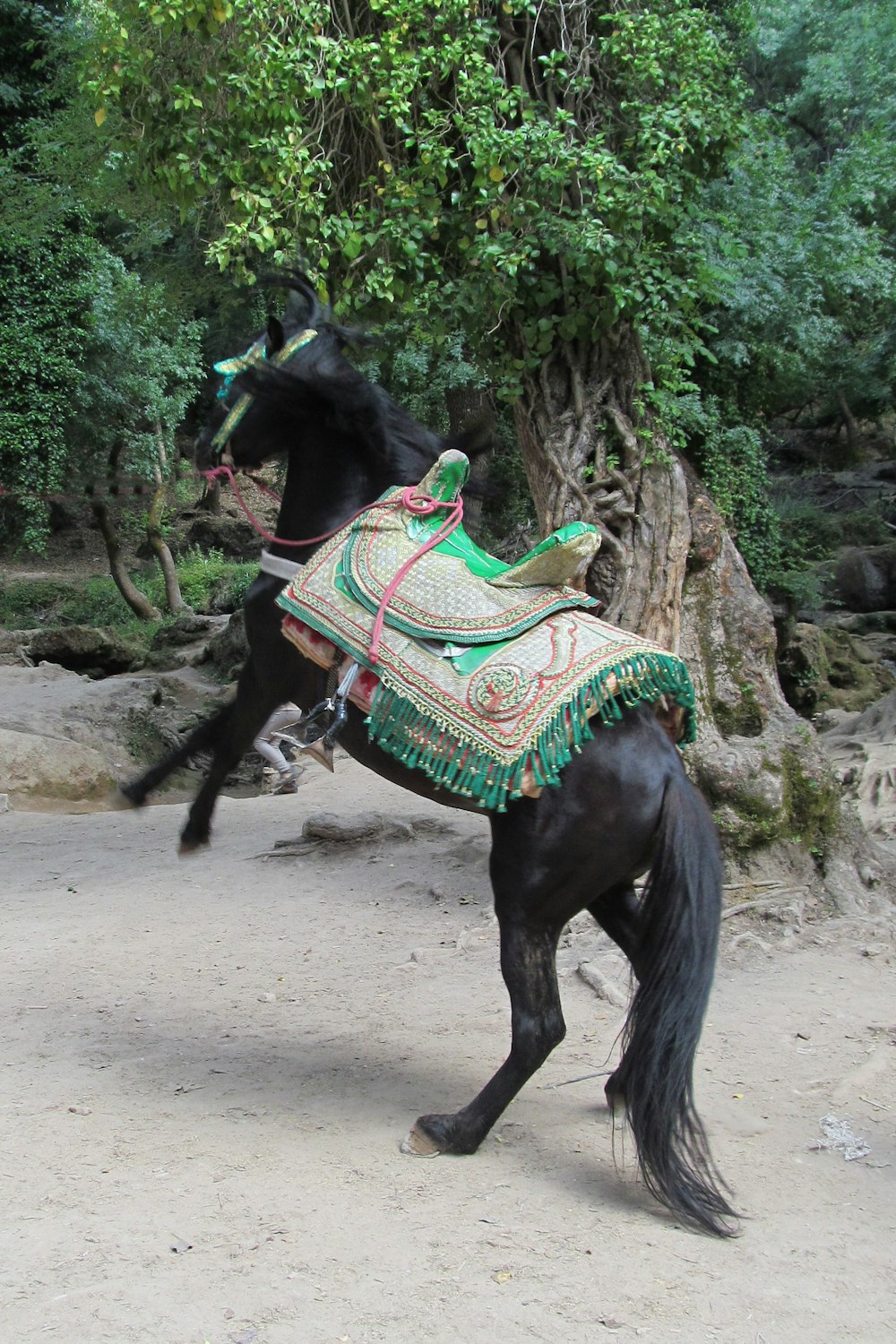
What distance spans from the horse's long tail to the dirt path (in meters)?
0.13

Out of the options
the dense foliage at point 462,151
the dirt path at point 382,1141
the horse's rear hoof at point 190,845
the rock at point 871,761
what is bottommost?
the dirt path at point 382,1141

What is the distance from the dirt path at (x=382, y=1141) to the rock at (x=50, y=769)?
2838 millimetres

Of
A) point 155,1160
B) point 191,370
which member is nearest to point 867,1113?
point 155,1160

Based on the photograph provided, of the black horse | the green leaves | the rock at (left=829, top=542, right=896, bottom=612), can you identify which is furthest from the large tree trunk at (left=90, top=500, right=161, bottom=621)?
the black horse

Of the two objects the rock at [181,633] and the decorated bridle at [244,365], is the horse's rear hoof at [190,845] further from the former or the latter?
the rock at [181,633]

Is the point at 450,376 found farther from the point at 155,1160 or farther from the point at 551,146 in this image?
the point at 155,1160

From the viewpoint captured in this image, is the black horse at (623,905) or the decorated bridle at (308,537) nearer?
the black horse at (623,905)

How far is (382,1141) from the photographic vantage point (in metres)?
3.20

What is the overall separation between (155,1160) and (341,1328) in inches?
37.2

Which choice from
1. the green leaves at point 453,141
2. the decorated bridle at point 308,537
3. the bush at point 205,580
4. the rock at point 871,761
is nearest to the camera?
the decorated bridle at point 308,537

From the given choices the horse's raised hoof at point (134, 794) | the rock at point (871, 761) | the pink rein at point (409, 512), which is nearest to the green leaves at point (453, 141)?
the pink rein at point (409, 512)

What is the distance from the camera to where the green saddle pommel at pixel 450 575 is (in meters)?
3.11

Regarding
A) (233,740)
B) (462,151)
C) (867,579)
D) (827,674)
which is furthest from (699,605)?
(867,579)

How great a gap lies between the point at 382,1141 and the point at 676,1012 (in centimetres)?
100
